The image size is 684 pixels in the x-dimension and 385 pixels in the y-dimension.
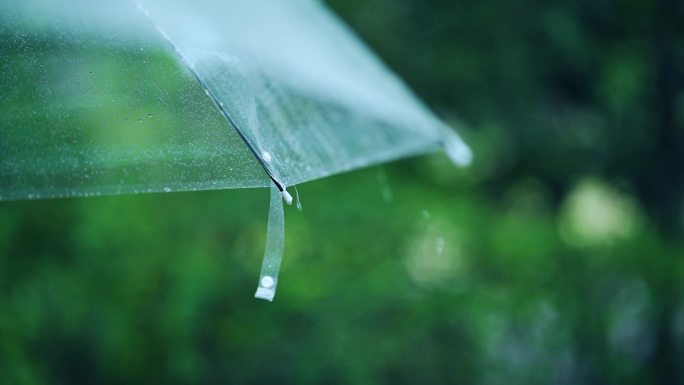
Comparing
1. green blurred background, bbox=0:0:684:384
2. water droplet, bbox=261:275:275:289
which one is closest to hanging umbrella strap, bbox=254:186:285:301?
water droplet, bbox=261:275:275:289

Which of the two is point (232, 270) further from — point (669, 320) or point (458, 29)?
point (458, 29)

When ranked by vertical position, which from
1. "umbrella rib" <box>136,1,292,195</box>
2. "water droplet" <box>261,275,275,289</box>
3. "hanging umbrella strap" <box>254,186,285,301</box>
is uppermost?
"umbrella rib" <box>136,1,292,195</box>

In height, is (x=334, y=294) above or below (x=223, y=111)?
below

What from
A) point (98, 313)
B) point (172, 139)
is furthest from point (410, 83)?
point (172, 139)

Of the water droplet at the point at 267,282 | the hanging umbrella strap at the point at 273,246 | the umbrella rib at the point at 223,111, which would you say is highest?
the umbrella rib at the point at 223,111

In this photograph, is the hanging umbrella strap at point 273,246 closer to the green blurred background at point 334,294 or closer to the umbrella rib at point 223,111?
the umbrella rib at point 223,111

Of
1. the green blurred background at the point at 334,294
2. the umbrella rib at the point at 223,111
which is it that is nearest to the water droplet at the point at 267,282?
the umbrella rib at the point at 223,111

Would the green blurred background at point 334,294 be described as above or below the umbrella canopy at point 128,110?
below

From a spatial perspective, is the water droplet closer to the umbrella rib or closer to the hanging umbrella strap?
the hanging umbrella strap

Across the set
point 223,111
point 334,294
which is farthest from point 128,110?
point 334,294

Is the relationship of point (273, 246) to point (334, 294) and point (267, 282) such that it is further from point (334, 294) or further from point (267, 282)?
point (334, 294)
